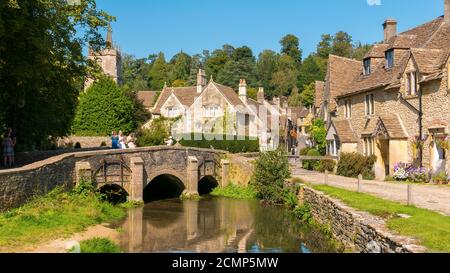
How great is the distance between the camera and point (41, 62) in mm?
19500

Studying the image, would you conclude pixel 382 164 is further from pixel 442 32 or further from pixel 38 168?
pixel 38 168

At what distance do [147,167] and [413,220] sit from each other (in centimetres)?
1723

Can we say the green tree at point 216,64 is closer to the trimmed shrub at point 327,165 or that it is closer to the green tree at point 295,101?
the green tree at point 295,101

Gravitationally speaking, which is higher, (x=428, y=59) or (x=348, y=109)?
(x=428, y=59)

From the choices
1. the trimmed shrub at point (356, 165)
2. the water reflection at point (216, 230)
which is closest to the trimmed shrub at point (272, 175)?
the water reflection at point (216, 230)

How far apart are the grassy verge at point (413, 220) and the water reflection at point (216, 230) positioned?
1.96m

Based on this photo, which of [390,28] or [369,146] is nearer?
[369,146]

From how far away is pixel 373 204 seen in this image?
16.5 metres

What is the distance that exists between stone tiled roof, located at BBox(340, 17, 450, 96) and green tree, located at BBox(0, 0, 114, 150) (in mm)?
17534

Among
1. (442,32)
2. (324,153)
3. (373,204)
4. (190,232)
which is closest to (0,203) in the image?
(190,232)

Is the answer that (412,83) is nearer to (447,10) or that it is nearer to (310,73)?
(447,10)

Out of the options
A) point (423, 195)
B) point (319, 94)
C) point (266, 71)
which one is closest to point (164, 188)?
point (423, 195)

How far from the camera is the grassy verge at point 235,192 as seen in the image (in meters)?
30.9
